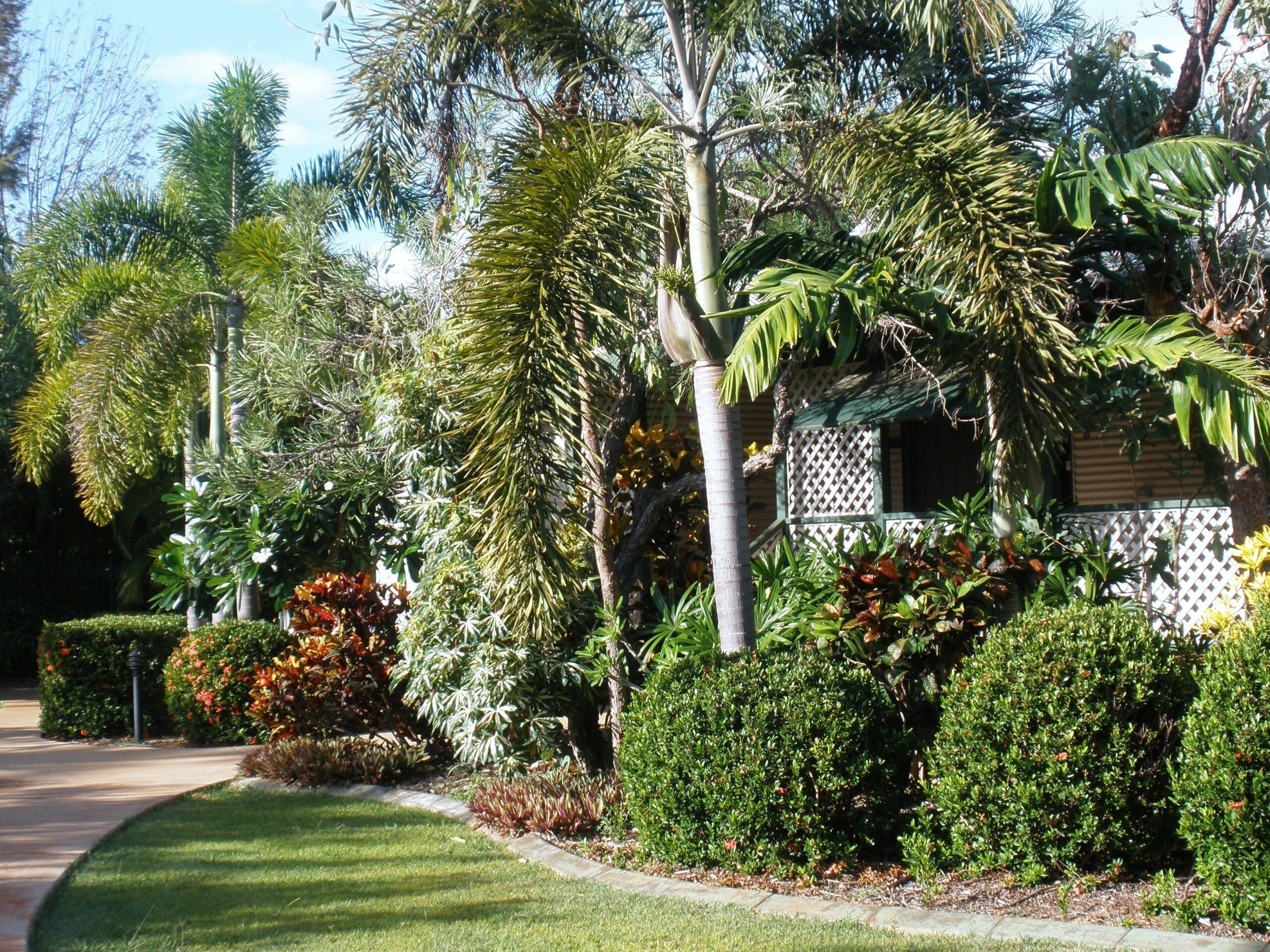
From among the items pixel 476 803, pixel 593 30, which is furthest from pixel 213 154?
pixel 476 803

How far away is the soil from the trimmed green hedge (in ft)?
28.0

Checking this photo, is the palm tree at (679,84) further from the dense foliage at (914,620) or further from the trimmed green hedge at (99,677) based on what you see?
the trimmed green hedge at (99,677)

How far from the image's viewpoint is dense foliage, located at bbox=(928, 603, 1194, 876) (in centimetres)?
550

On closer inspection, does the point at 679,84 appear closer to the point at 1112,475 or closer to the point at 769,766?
the point at 769,766

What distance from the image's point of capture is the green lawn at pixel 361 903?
531 centimetres

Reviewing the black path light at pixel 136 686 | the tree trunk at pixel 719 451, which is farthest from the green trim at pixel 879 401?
the black path light at pixel 136 686

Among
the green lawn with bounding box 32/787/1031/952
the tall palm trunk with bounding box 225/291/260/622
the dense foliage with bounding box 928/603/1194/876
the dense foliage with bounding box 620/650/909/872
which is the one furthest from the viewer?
the tall palm trunk with bounding box 225/291/260/622

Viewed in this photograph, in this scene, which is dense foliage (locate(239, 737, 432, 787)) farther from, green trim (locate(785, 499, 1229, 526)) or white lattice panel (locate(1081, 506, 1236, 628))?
white lattice panel (locate(1081, 506, 1236, 628))

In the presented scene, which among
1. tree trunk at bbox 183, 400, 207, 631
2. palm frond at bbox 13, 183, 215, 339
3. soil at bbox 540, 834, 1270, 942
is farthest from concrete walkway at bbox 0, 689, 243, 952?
palm frond at bbox 13, 183, 215, 339

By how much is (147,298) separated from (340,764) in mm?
6245

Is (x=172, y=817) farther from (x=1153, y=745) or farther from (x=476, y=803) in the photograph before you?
(x=1153, y=745)

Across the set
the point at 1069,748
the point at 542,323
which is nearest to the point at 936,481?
the point at 542,323

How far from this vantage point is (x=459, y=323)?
24.9 ft

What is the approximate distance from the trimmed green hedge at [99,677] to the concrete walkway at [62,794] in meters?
0.37
